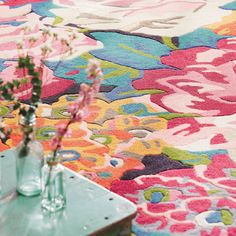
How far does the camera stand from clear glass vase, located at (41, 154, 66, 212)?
1.47 meters

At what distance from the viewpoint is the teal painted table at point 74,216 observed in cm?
142

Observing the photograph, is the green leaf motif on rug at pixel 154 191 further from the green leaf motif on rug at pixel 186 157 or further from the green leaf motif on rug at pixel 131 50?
the green leaf motif on rug at pixel 131 50

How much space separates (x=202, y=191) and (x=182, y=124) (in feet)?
1.59

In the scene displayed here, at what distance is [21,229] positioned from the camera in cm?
142

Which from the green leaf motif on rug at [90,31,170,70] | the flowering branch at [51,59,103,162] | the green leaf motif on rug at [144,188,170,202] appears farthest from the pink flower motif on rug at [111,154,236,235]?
the green leaf motif on rug at [90,31,170,70]

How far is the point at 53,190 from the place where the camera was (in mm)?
1487

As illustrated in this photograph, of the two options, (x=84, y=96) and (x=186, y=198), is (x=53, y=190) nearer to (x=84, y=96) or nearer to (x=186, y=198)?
(x=84, y=96)

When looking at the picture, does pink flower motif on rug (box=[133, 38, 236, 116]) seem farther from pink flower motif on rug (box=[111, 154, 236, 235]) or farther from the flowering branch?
the flowering branch

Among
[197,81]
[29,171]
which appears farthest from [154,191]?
[197,81]

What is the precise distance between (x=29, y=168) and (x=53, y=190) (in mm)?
94

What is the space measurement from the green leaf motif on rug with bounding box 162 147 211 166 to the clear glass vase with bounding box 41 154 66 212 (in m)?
0.82

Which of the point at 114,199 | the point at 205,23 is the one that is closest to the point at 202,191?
the point at 114,199

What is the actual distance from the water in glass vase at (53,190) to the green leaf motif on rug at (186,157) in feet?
2.69

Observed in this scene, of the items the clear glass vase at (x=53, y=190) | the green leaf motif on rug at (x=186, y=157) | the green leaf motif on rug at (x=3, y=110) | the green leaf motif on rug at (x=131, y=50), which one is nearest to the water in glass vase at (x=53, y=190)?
the clear glass vase at (x=53, y=190)
